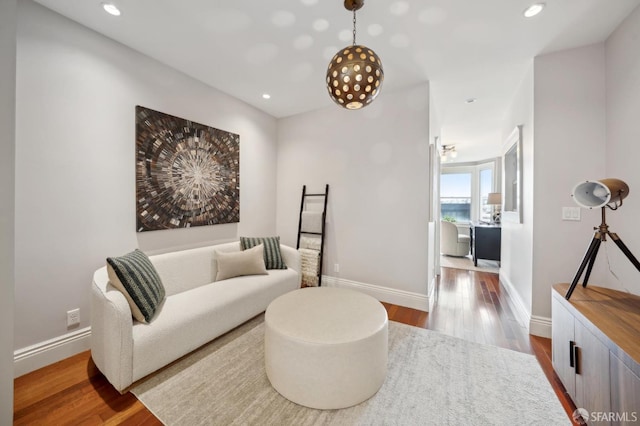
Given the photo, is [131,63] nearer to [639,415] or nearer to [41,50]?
[41,50]

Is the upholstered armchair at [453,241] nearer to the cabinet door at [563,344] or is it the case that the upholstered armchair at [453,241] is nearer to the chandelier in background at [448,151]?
the chandelier in background at [448,151]

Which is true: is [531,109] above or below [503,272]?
above

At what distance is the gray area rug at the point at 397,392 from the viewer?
4.65 ft

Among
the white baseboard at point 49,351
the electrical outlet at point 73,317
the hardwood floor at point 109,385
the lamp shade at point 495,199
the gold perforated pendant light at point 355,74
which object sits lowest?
the hardwood floor at point 109,385

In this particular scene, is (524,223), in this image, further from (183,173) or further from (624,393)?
(183,173)

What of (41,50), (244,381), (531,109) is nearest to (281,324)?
(244,381)

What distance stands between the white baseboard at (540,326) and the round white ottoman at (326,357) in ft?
5.73

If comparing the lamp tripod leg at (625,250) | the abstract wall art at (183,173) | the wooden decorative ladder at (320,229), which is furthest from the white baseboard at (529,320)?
the abstract wall art at (183,173)

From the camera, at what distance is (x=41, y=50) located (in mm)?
1834

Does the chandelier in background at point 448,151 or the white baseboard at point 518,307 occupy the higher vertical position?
the chandelier in background at point 448,151

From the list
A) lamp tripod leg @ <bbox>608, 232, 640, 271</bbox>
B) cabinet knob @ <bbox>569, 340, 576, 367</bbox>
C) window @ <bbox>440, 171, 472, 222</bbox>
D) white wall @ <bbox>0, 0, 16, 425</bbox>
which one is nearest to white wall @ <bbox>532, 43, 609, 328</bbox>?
lamp tripod leg @ <bbox>608, 232, 640, 271</bbox>

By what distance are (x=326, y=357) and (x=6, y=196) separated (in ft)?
5.72

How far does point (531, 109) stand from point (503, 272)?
255 cm

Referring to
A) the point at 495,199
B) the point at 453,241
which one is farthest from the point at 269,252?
the point at 495,199
